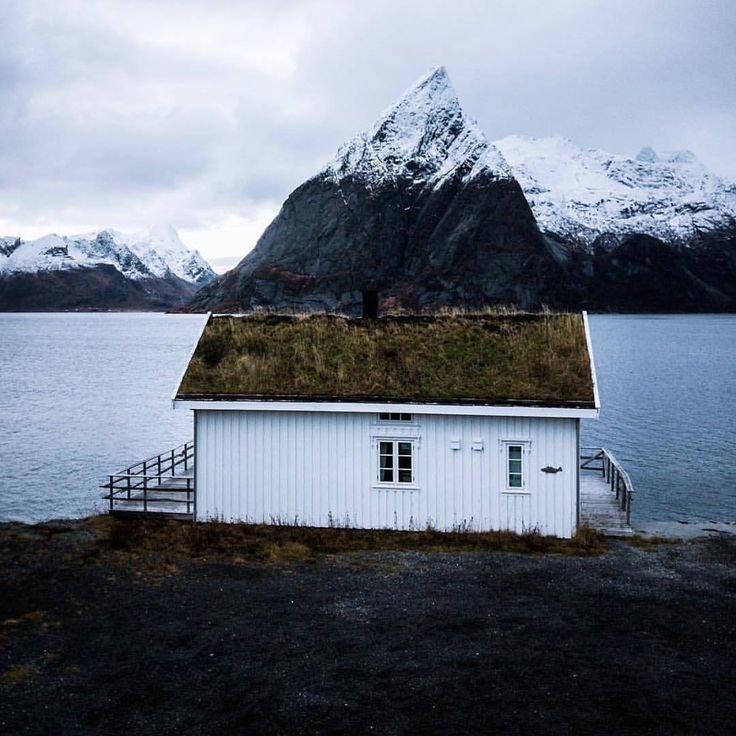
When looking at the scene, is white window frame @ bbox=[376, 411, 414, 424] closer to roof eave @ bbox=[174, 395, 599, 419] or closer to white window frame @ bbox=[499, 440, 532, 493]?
roof eave @ bbox=[174, 395, 599, 419]

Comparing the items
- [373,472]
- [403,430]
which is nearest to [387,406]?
[403,430]

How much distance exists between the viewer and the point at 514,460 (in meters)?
21.7

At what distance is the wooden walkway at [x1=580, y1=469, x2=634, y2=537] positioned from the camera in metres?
23.3

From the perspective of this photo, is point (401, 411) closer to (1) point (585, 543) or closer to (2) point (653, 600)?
(1) point (585, 543)

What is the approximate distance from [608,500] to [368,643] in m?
14.6

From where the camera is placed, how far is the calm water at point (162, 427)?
115ft

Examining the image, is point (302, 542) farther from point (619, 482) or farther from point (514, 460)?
point (619, 482)

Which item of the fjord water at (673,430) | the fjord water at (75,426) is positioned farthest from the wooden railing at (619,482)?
the fjord water at (75,426)

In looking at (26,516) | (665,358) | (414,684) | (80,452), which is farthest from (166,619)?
(665,358)

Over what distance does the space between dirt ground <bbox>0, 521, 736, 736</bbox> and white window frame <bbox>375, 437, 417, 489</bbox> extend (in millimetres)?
2271

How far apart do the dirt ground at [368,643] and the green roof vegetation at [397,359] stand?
14.4ft

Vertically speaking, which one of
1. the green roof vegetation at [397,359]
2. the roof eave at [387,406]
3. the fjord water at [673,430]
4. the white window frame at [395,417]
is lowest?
the fjord water at [673,430]

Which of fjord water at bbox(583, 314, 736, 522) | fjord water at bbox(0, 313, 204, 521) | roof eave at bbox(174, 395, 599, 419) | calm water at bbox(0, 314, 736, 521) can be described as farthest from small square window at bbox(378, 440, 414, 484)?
fjord water at bbox(0, 313, 204, 521)

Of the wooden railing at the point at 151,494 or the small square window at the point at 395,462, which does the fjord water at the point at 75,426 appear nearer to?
the wooden railing at the point at 151,494
